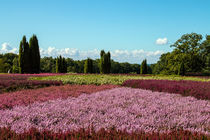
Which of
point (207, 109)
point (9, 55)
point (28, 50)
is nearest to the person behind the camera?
point (207, 109)

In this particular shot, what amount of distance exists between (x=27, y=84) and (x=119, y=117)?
8.45 meters

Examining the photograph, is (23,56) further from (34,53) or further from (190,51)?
(190,51)

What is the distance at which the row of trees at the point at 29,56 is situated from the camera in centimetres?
3719

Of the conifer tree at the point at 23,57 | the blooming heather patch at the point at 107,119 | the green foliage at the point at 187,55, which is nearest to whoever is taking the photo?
the blooming heather patch at the point at 107,119

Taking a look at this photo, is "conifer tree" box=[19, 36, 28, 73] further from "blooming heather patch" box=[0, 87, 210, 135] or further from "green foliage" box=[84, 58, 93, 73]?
"blooming heather patch" box=[0, 87, 210, 135]

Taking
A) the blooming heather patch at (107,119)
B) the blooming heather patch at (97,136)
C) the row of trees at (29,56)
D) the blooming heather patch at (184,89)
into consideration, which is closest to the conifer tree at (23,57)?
the row of trees at (29,56)

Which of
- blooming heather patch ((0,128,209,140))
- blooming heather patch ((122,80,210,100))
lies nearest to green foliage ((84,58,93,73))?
blooming heather patch ((122,80,210,100))

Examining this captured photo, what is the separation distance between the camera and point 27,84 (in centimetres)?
1179

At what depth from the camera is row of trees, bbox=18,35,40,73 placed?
3719 centimetres

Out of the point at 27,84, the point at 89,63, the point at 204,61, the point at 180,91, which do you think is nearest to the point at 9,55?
the point at 89,63

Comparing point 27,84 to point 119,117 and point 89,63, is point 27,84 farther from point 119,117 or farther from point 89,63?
point 89,63

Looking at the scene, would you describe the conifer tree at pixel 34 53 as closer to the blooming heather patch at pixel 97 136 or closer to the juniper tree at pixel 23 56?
the juniper tree at pixel 23 56

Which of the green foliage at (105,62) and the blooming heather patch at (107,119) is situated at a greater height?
the green foliage at (105,62)

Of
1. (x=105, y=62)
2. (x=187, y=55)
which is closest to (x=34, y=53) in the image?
(x=105, y=62)
